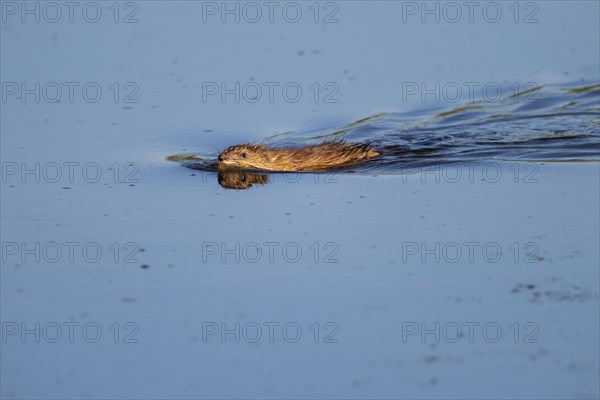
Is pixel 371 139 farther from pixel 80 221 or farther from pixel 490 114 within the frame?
pixel 80 221

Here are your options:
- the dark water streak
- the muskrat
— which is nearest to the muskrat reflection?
the muskrat

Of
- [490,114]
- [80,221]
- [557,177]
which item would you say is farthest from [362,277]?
[490,114]

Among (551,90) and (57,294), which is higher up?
(551,90)

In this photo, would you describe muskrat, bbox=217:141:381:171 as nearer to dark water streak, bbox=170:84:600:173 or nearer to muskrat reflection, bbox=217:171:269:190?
muskrat reflection, bbox=217:171:269:190

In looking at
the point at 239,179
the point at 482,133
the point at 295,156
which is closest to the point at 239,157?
the point at 239,179

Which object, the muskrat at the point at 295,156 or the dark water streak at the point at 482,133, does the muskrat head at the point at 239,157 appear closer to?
the muskrat at the point at 295,156

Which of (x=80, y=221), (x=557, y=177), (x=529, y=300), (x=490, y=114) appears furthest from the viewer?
(x=490, y=114)
